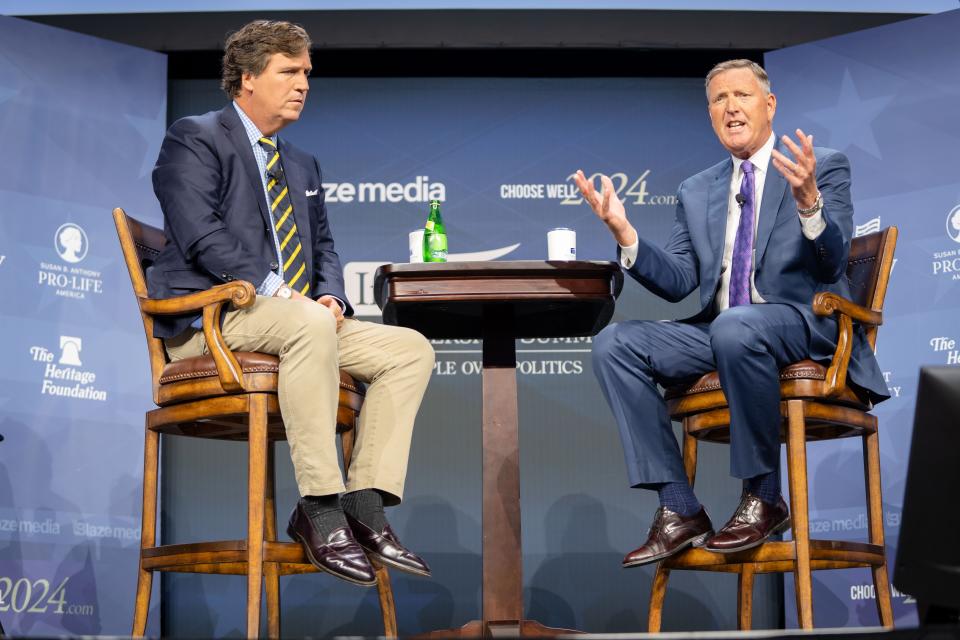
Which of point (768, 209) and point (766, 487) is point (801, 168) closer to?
point (768, 209)

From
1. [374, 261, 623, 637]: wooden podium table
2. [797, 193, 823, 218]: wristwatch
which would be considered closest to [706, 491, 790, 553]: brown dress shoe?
[374, 261, 623, 637]: wooden podium table

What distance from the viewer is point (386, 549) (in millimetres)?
3062

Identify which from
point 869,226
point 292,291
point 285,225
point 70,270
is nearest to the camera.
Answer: point 292,291

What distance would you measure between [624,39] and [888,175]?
1309mm

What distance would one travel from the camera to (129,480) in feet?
15.8

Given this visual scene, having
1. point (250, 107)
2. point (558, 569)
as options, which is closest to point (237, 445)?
point (558, 569)

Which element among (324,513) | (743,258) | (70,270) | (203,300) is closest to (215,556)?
(324,513)

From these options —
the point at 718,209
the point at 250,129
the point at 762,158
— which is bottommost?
the point at 718,209

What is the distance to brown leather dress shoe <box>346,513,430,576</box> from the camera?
9.92 feet

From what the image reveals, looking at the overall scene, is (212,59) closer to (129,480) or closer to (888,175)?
(129,480)

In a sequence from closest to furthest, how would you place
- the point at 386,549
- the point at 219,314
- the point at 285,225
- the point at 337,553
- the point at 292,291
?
the point at 337,553, the point at 386,549, the point at 219,314, the point at 292,291, the point at 285,225

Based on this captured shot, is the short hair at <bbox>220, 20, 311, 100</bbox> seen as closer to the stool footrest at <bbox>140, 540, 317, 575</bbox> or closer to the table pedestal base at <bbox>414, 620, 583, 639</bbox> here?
the stool footrest at <bbox>140, 540, 317, 575</bbox>

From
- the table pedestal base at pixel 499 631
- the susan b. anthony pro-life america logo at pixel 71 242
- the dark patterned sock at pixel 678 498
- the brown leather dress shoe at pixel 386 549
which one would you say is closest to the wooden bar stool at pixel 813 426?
the dark patterned sock at pixel 678 498

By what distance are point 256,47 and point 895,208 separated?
112 inches
